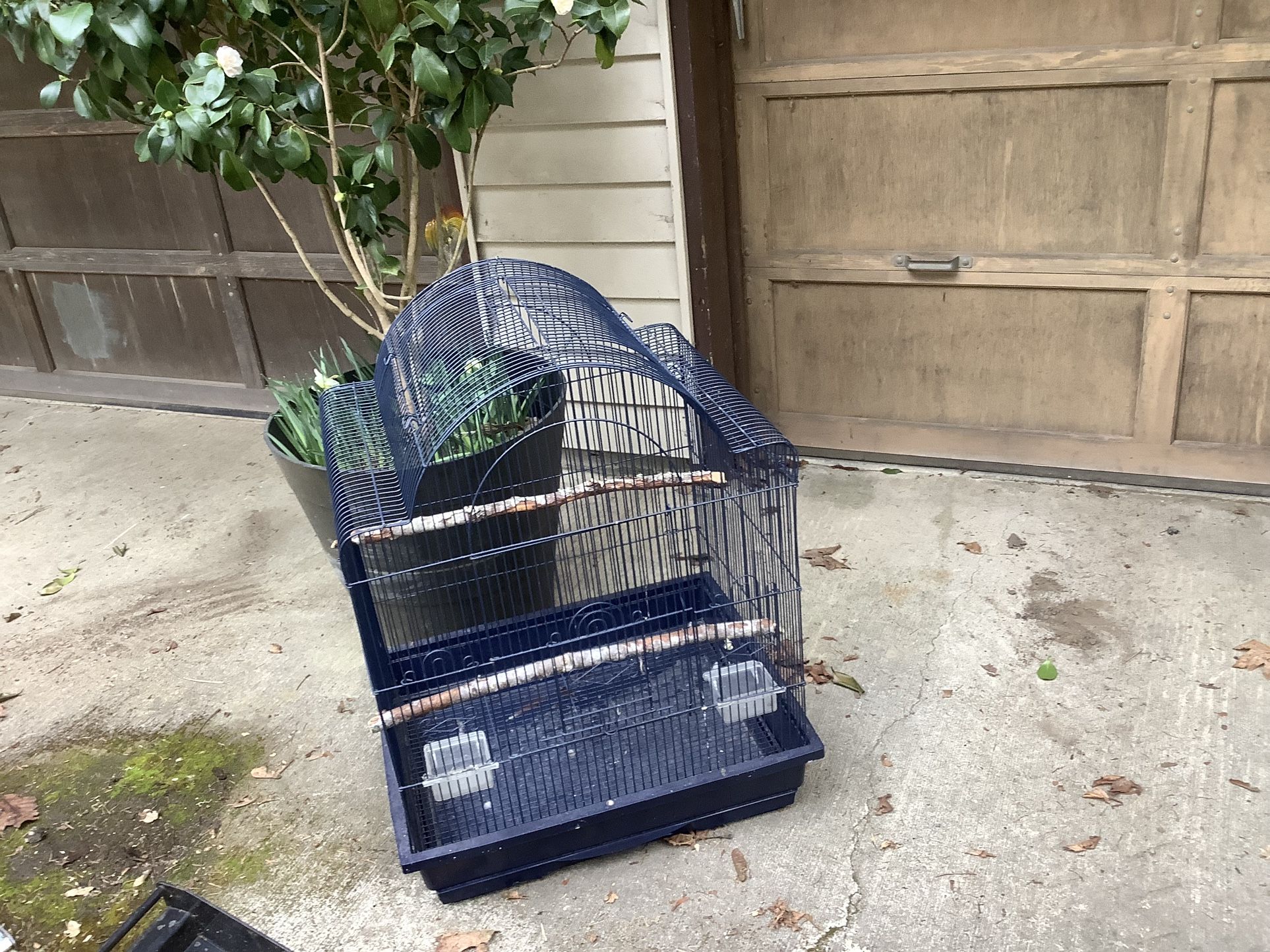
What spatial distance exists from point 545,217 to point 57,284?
2.63 meters

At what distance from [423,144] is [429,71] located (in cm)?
28

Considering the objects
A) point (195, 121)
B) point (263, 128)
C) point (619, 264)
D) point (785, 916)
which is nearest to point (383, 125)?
point (263, 128)

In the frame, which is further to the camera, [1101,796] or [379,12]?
[379,12]

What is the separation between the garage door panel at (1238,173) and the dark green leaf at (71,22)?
9.07ft

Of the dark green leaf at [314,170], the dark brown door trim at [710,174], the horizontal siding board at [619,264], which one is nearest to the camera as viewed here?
the dark green leaf at [314,170]

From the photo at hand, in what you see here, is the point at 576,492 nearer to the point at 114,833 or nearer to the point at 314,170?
the point at 314,170

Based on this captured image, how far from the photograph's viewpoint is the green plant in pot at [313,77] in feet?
7.66

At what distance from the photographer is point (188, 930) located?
1806 millimetres

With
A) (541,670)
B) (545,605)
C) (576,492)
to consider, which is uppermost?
(576,492)

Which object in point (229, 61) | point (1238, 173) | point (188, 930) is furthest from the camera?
point (1238, 173)

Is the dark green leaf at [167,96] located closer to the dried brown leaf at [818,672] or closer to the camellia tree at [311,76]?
the camellia tree at [311,76]

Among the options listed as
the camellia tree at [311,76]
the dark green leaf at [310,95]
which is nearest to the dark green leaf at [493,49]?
the camellia tree at [311,76]

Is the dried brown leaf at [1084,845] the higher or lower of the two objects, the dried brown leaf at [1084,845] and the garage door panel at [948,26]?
the lower

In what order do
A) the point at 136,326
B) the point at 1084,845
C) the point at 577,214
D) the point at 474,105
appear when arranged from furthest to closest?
the point at 136,326 < the point at 577,214 < the point at 474,105 < the point at 1084,845
